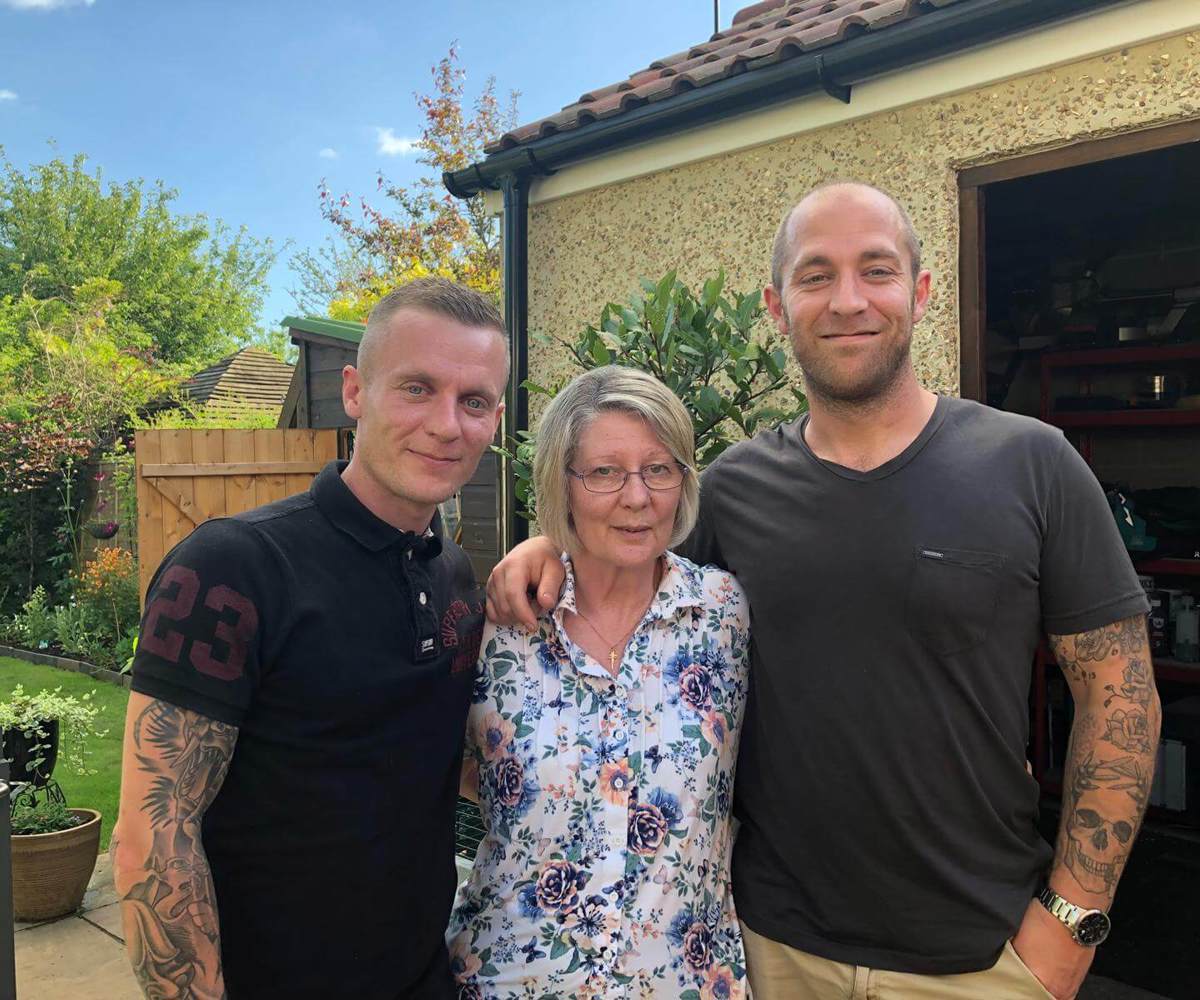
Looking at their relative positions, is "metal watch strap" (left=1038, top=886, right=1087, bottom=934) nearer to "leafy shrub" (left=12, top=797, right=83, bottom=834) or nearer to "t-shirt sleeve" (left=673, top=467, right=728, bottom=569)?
"t-shirt sleeve" (left=673, top=467, right=728, bottom=569)

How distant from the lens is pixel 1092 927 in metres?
1.65

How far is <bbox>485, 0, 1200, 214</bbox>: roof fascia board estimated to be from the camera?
2938 millimetres

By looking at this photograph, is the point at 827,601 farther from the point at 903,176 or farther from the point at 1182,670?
the point at 1182,670

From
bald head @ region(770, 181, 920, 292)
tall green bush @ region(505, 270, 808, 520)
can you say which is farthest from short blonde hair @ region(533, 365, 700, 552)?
tall green bush @ region(505, 270, 808, 520)

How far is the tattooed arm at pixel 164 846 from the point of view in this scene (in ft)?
4.37

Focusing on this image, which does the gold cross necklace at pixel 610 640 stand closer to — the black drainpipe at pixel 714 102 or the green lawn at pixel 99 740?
the green lawn at pixel 99 740

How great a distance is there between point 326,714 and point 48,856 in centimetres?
362

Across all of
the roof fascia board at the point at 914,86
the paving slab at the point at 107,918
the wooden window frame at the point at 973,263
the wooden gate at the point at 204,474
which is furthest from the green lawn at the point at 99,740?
the wooden window frame at the point at 973,263

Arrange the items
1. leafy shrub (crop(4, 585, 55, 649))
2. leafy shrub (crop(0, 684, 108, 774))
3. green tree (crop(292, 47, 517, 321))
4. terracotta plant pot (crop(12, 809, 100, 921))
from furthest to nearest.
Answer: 1. green tree (crop(292, 47, 517, 321))
2. leafy shrub (crop(4, 585, 55, 649))
3. leafy shrub (crop(0, 684, 108, 774))
4. terracotta plant pot (crop(12, 809, 100, 921))

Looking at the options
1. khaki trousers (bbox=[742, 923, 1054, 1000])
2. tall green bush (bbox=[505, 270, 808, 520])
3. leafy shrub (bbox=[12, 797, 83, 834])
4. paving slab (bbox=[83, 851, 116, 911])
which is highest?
tall green bush (bbox=[505, 270, 808, 520])

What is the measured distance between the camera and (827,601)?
1.70 meters

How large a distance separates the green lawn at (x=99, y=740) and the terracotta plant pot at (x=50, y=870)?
362mm

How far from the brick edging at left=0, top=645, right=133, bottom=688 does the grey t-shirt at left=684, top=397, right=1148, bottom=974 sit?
25.9 feet

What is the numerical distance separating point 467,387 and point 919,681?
97 cm
